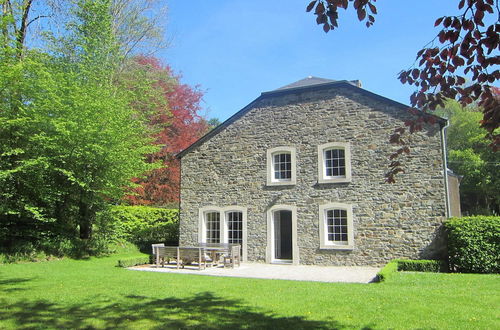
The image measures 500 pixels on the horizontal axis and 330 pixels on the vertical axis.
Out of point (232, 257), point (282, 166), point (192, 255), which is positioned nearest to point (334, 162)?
point (282, 166)

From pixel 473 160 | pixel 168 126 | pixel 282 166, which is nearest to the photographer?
pixel 282 166

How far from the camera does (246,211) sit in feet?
51.3

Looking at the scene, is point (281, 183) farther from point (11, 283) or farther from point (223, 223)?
point (11, 283)

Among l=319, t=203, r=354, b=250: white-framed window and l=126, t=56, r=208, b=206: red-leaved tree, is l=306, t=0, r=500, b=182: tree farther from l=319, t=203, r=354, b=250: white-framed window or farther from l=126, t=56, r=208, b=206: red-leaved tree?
l=126, t=56, r=208, b=206: red-leaved tree

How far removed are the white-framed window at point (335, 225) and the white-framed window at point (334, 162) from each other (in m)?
1.00

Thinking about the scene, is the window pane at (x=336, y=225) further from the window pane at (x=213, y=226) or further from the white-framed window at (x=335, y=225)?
the window pane at (x=213, y=226)

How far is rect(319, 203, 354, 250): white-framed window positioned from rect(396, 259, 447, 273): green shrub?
82.9 inches

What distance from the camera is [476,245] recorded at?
449 inches

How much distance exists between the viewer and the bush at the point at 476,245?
37.0 ft

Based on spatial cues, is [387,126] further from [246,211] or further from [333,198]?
[246,211]

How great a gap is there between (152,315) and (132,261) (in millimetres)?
8034

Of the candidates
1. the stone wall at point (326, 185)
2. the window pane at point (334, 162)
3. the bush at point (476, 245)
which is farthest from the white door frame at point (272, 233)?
the bush at point (476, 245)

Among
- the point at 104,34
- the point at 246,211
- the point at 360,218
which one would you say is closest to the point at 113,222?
the point at 246,211

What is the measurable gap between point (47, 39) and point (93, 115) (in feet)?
21.4
